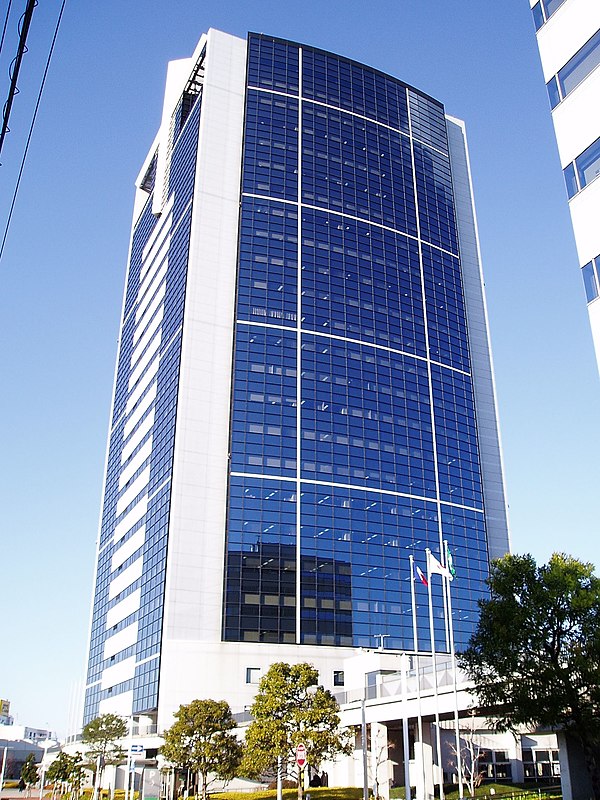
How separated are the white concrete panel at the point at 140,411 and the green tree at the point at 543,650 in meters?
91.5

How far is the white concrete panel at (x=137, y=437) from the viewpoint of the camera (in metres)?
127

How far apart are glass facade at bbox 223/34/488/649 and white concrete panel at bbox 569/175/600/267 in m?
79.4

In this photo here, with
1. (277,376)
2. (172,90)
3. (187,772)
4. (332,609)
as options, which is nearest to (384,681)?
(187,772)

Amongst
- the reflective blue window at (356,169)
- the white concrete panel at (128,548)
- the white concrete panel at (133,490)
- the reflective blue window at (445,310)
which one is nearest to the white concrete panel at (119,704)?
the white concrete panel at (128,548)

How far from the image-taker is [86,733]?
105m

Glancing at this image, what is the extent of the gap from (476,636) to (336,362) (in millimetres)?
77258

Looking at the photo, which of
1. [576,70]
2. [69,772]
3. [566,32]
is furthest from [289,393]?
[576,70]

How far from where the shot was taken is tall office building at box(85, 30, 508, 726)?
102875mm

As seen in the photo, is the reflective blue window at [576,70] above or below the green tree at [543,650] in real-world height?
above

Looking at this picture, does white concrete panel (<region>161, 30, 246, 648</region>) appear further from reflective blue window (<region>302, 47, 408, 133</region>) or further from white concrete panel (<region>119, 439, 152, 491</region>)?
white concrete panel (<region>119, 439, 152, 491</region>)

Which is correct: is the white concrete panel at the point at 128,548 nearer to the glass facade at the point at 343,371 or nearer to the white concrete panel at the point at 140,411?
the white concrete panel at the point at 140,411

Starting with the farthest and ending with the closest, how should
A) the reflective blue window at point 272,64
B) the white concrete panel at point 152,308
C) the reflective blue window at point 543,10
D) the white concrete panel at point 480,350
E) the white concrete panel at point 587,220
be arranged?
the white concrete panel at point 152,308 → the reflective blue window at point 272,64 → the white concrete panel at point 480,350 → the reflective blue window at point 543,10 → the white concrete panel at point 587,220

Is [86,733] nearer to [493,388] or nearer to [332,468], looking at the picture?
[332,468]

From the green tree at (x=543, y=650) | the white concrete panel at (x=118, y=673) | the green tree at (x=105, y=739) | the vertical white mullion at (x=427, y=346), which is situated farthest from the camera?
the vertical white mullion at (x=427, y=346)
